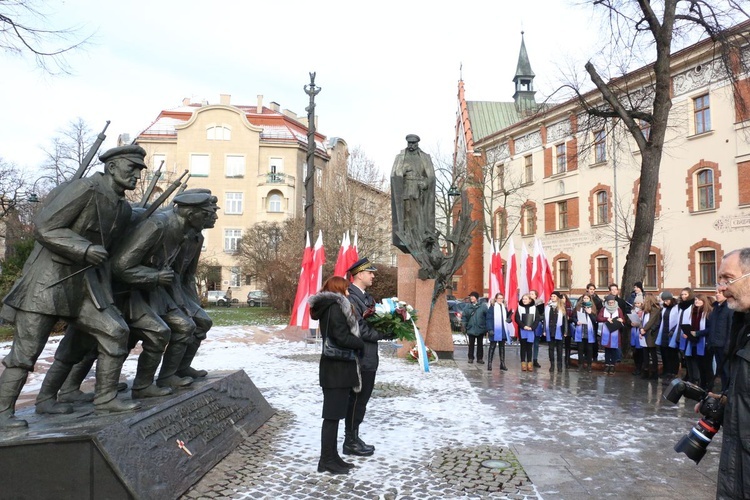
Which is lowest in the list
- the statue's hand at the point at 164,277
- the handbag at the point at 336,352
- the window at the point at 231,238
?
the handbag at the point at 336,352

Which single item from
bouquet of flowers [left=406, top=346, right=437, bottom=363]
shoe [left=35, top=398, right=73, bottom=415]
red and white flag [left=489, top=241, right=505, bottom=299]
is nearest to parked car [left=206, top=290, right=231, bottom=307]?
red and white flag [left=489, top=241, right=505, bottom=299]

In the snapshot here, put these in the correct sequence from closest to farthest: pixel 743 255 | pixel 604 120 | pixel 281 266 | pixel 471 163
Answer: pixel 743 255 → pixel 604 120 → pixel 281 266 → pixel 471 163

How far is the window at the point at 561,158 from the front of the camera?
3553 centimetres

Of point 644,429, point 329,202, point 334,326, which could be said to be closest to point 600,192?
point 329,202

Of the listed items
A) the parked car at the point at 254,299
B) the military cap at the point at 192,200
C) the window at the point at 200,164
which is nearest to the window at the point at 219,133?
the window at the point at 200,164

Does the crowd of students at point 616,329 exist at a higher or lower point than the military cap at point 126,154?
lower

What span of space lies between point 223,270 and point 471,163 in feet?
78.2

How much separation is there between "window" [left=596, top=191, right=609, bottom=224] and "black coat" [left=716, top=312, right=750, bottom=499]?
31785mm

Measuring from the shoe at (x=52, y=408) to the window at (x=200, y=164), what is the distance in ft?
156

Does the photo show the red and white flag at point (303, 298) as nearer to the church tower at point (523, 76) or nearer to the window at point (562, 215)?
the window at point (562, 215)

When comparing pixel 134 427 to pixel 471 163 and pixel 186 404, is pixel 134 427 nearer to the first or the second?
pixel 186 404

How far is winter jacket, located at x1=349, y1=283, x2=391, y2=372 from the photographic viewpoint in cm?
527

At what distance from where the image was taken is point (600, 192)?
32.8 meters

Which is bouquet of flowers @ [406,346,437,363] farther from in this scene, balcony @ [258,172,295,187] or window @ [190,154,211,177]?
window @ [190,154,211,177]
